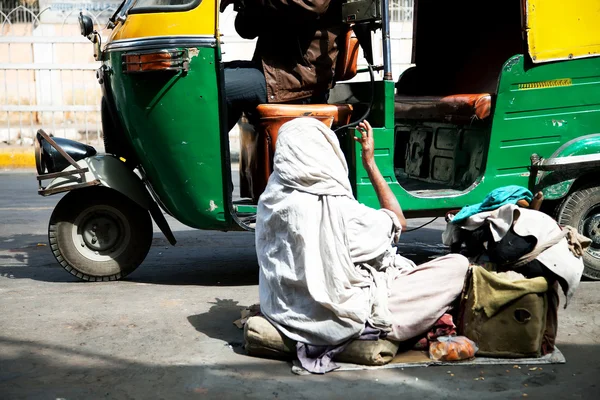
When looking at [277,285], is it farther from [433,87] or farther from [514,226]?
[433,87]

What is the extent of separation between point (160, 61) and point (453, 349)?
240 centimetres

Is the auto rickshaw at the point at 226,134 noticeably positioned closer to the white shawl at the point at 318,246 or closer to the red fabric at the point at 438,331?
the white shawl at the point at 318,246

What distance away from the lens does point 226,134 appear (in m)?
4.96

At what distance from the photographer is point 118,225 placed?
530 cm

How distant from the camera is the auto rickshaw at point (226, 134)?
16.0ft

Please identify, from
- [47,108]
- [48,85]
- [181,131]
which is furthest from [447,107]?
[48,85]

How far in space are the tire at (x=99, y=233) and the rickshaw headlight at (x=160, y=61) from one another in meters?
0.89

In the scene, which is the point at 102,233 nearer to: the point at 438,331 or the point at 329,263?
the point at 329,263

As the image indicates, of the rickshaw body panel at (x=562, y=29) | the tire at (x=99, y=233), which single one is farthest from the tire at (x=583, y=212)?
the tire at (x=99, y=233)

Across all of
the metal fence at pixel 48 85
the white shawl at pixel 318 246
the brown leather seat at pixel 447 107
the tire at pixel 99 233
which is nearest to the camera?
the white shawl at pixel 318 246

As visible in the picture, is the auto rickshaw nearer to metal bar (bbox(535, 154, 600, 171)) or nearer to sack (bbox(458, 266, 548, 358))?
metal bar (bbox(535, 154, 600, 171))

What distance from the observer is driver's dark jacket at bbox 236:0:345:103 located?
199 inches

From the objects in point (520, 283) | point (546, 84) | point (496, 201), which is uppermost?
point (546, 84)

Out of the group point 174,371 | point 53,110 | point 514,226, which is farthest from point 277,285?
point 53,110
